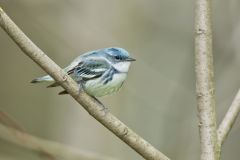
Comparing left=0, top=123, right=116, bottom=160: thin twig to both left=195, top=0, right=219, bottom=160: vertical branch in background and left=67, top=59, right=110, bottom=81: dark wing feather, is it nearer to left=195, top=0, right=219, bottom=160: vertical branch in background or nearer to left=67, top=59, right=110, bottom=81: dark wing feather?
left=67, top=59, right=110, bottom=81: dark wing feather

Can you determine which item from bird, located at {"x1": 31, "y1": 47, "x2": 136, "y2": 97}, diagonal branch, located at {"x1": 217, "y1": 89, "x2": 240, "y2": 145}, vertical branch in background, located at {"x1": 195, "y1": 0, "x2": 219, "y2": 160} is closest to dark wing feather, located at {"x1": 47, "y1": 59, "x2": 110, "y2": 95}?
bird, located at {"x1": 31, "y1": 47, "x2": 136, "y2": 97}

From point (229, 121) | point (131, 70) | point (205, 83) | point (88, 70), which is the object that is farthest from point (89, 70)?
point (131, 70)

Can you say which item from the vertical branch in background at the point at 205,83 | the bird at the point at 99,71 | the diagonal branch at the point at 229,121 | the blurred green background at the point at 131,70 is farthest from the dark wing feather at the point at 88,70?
the blurred green background at the point at 131,70

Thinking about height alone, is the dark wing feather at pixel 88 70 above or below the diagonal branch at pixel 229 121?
above

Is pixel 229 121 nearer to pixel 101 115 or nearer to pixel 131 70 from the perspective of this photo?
pixel 101 115

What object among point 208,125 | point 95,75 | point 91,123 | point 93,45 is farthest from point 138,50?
point 208,125

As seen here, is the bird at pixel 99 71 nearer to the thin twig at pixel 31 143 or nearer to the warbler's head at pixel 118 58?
the warbler's head at pixel 118 58
